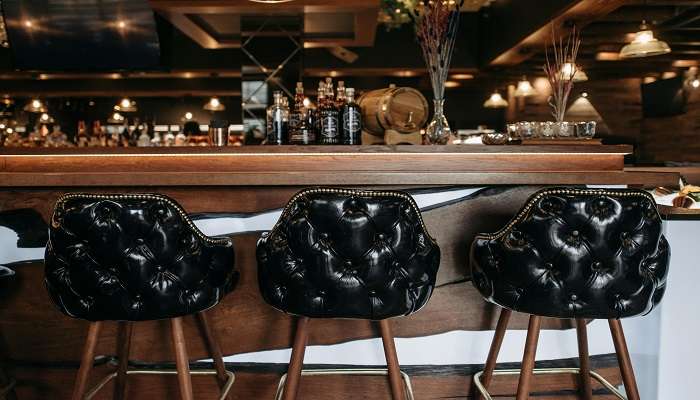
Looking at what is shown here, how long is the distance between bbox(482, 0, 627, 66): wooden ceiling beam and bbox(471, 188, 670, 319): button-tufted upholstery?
2968 mm

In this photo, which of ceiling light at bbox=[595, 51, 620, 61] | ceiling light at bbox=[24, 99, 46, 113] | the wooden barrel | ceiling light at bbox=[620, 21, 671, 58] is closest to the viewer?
the wooden barrel

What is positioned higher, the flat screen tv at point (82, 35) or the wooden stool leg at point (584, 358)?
the flat screen tv at point (82, 35)

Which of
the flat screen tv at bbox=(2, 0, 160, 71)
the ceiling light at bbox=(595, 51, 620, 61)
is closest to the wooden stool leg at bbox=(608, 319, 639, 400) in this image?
the flat screen tv at bbox=(2, 0, 160, 71)

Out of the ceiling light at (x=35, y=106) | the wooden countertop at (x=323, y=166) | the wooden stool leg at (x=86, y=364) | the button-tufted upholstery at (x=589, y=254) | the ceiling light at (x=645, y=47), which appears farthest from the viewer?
the ceiling light at (x=35, y=106)

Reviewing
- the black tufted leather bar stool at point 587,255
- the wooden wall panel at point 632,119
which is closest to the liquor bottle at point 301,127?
the black tufted leather bar stool at point 587,255

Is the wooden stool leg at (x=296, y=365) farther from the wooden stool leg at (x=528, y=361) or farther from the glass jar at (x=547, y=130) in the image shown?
the glass jar at (x=547, y=130)

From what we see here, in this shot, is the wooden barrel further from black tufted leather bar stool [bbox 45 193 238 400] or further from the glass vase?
black tufted leather bar stool [bbox 45 193 238 400]

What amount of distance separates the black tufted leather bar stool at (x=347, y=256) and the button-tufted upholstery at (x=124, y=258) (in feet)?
0.86

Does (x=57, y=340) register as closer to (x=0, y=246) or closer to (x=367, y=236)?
(x=0, y=246)

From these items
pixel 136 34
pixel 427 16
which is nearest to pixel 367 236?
pixel 427 16

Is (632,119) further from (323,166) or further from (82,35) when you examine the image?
(323,166)

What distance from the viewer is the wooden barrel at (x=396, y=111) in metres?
2.47

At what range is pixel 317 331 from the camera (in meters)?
2.28

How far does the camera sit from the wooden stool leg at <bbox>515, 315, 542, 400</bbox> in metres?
1.71
